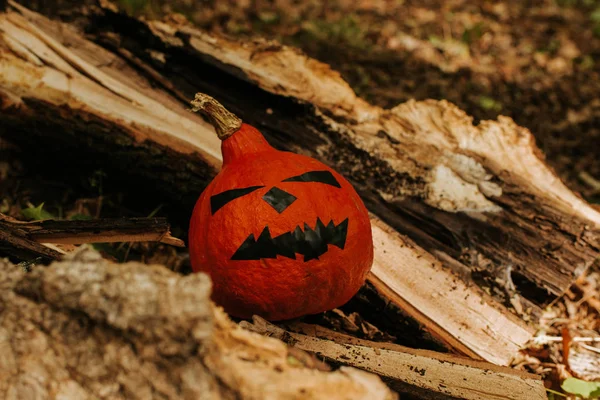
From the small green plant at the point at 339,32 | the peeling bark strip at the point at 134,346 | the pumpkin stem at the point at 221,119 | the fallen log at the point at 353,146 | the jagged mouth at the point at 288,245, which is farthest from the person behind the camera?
the small green plant at the point at 339,32

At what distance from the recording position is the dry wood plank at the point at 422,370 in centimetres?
209

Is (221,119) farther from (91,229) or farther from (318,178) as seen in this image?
(91,229)

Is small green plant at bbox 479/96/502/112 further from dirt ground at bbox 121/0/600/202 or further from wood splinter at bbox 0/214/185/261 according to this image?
wood splinter at bbox 0/214/185/261

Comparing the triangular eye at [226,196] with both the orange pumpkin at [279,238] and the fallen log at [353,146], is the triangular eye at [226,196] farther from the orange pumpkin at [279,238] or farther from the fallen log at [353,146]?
the fallen log at [353,146]

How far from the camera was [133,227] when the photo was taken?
229 centimetres

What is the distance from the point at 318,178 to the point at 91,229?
1.03m

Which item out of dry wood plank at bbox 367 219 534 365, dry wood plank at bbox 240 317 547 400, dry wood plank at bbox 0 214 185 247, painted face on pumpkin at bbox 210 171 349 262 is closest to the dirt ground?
dry wood plank at bbox 367 219 534 365

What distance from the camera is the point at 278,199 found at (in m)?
2.09

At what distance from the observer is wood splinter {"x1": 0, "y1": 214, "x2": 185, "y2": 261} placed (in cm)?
215

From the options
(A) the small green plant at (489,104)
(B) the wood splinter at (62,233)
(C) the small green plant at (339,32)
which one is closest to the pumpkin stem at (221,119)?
(B) the wood splinter at (62,233)

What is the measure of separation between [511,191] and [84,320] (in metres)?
2.35

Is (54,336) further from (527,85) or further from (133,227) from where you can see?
(527,85)

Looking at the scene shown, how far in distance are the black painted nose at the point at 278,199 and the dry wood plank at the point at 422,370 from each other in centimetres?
46

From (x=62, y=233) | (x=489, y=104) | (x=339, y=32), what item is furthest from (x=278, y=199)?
(x=339, y=32)
